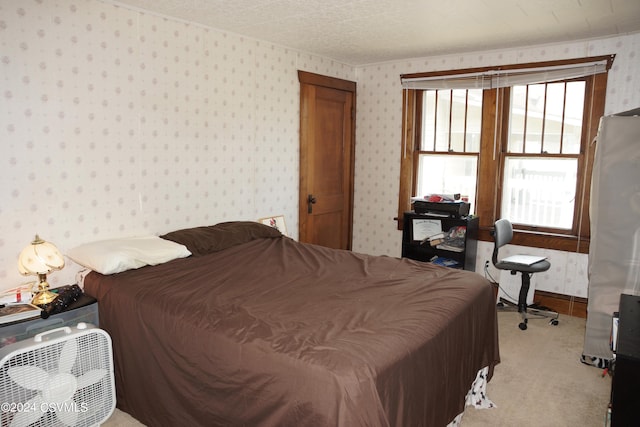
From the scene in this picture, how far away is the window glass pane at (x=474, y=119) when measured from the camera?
457cm

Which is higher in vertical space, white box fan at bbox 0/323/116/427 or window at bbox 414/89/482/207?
window at bbox 414/89/482/207

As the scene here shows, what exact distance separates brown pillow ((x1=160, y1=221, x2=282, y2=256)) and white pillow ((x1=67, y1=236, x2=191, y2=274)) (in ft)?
0.37

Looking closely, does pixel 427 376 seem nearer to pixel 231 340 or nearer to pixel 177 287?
pixel 231 340

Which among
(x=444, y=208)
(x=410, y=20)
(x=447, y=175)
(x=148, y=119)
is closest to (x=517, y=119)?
(x=447, y=175)

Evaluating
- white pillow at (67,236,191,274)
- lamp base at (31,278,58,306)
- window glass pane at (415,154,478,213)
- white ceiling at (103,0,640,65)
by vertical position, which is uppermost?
white ceiling at (103,0,640,65)

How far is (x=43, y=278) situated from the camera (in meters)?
2.57

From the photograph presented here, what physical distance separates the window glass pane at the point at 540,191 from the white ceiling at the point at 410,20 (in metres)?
1.13

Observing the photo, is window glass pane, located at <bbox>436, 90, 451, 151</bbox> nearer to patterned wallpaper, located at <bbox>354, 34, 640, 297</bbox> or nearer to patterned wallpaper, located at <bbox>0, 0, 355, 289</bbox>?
patterned wallpaper, located at <bbox>354, 34, 640, 297</bbox>

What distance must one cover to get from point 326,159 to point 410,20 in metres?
1.93

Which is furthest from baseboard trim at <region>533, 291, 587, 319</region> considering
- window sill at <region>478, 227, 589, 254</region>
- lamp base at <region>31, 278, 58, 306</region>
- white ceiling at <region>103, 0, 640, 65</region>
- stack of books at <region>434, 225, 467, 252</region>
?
lamp base at <region>31, 278, 58, 306</region>

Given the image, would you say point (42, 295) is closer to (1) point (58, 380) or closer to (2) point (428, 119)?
(1) point (58, 380)

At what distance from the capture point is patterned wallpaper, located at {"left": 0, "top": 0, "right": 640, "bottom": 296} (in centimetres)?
268

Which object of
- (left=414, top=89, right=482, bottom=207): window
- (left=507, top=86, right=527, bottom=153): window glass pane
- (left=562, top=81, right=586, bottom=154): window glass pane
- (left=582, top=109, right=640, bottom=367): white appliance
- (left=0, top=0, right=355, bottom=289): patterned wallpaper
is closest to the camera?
(left=0, top=0, right=355, bottom=289): patterned wallpaper

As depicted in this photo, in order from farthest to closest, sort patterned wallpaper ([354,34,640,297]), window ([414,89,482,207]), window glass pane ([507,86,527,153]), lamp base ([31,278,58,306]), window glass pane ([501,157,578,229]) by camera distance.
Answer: window ([414,89,482,207]) < window glass pane ([507,86,527,153]) < window glass pane ([501,157,578,229]) < patterned wallpaper ([354,34,640,297]) < lamp base ([31,278,58,306])
